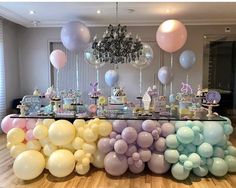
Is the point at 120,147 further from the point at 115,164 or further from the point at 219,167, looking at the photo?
the point at 219,167

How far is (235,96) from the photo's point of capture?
6344 millimetres

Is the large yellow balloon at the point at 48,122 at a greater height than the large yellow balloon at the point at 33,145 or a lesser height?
greater

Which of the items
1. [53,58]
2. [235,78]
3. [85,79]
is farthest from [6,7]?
[235,78]

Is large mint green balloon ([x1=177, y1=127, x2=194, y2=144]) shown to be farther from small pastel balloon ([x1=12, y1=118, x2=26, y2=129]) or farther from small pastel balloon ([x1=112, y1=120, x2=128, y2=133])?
small pastel balloon ([x1=12, y1=118, x2=26, y2=129])

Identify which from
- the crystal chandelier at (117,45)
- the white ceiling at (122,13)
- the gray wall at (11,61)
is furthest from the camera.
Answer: the gray wall at (11,61)

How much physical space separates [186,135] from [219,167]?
1.96ft

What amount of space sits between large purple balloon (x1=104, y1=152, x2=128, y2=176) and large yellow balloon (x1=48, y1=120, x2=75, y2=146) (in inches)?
22.3

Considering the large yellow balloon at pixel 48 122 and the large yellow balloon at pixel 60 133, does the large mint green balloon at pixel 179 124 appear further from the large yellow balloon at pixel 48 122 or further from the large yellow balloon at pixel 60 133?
the large yellow balloon at pixel 48 122

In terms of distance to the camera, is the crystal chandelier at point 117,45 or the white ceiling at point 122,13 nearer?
the crystal chandelier at point 117,45

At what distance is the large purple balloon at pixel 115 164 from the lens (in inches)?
125

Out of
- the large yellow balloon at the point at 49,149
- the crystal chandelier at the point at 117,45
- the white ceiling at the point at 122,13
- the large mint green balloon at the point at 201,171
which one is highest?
the white ceiling at the point at 122,13

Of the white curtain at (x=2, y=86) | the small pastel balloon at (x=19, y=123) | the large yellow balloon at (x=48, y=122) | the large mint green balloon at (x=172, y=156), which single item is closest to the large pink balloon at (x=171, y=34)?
the large mint green balloon at (x=172, y=156)

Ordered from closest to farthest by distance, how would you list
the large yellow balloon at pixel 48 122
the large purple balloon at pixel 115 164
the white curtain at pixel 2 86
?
the large purple balloon at pixel 115 164
the large yellow balloon at pixel 48 122
the white curtain at pixel 2 86

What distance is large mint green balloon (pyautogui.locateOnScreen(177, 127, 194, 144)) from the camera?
10.2 ft
